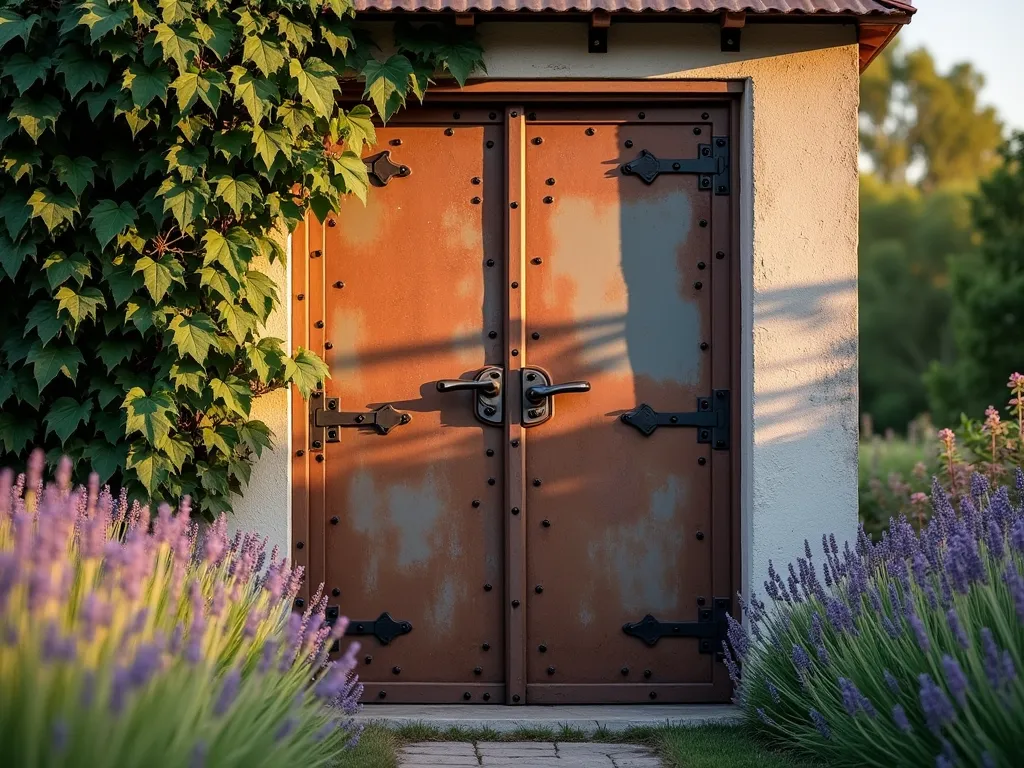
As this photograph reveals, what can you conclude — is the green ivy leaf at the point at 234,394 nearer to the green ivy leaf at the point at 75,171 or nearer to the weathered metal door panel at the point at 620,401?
the green ivy leaf at the point at 75,171

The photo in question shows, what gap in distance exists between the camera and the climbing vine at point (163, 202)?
4988 mm

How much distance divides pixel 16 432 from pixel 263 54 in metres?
1.91

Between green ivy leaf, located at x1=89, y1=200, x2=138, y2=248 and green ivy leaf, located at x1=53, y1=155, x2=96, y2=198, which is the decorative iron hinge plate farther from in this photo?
green ivy leaf, located at x1=53, y1=155, x2=96, y2=198

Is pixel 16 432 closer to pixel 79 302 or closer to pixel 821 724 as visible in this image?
pixel 79 302

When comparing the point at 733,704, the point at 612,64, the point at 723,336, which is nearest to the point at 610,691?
the point at 733,704

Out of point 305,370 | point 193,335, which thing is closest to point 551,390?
point 305,370

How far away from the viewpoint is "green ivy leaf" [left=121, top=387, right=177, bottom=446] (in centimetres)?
496

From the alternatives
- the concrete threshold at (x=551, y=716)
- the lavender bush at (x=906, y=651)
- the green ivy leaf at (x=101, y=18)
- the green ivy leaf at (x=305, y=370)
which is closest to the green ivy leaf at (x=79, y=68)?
the green ivy leaf at (x=101, y=18)

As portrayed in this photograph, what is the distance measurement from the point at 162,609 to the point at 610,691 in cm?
247

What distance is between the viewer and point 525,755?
15.4 ft

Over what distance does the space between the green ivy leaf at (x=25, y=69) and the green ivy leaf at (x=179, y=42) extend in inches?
19.2

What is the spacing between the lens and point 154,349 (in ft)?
17.2

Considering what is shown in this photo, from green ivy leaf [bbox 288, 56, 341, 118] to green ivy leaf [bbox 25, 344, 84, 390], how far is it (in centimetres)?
145

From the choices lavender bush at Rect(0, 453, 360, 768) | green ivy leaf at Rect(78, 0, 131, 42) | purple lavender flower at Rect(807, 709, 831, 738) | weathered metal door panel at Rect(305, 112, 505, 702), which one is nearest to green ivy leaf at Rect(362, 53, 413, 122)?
weathered metal door panel at Rect(305, 112, 505, 702)
